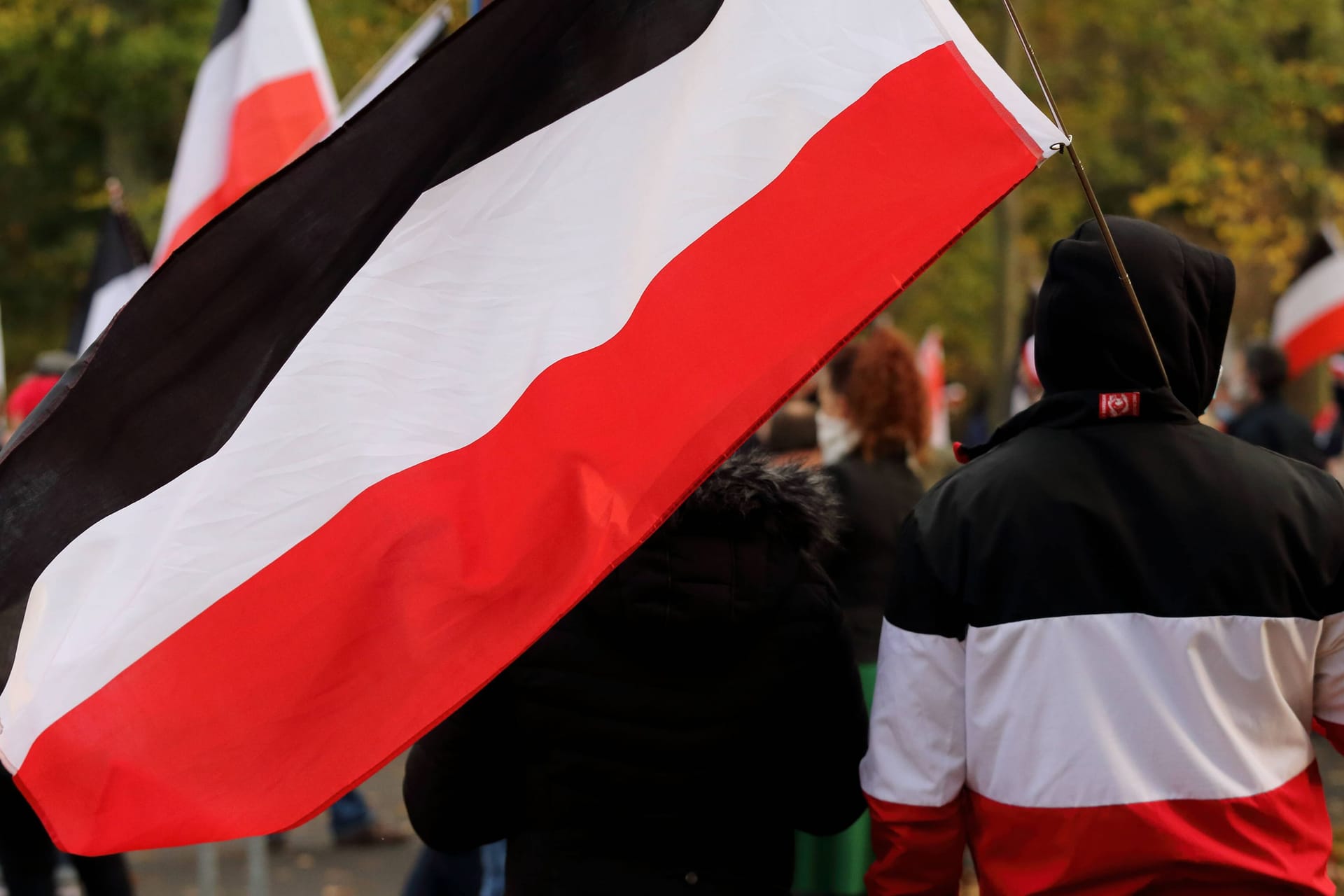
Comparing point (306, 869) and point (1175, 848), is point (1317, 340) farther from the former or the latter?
point (1175, 848)

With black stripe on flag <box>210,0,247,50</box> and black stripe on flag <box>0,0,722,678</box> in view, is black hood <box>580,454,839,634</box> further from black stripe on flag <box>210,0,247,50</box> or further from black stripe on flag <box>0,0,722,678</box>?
black stripe on flag <box>210,0,247,50</box>

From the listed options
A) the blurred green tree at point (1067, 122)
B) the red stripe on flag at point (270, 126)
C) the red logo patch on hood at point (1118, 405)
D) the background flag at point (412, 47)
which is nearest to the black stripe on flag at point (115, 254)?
the red stripe on flag at point (270, 126)

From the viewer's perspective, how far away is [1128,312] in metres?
2.32

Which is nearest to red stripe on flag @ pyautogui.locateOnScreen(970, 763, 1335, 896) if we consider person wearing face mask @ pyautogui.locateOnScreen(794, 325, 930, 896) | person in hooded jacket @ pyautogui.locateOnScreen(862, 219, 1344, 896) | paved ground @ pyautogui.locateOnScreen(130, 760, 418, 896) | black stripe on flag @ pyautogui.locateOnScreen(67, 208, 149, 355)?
person in hooded jacket @ pyautogui.locateOnScreen(862, 219, 1344, 896)

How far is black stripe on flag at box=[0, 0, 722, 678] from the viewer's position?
2.40 m

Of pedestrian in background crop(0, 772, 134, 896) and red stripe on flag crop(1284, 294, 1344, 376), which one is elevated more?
pedestrian in background crop(0, 772, 134, 896)

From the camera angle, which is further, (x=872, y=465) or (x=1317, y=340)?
(x=1317, y=340)

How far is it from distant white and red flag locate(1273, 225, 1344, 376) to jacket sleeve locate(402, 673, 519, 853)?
7.49 m

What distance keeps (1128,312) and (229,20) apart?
4.98m

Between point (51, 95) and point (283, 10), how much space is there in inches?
562

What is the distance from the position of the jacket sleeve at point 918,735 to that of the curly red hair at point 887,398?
2603 mm

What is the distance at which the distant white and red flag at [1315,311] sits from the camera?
9.12m

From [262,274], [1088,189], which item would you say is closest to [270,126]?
[262,274]

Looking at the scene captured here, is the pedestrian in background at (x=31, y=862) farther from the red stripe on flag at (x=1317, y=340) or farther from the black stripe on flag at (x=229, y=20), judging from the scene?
the red stripe on flag at (x=1317, y=340)
